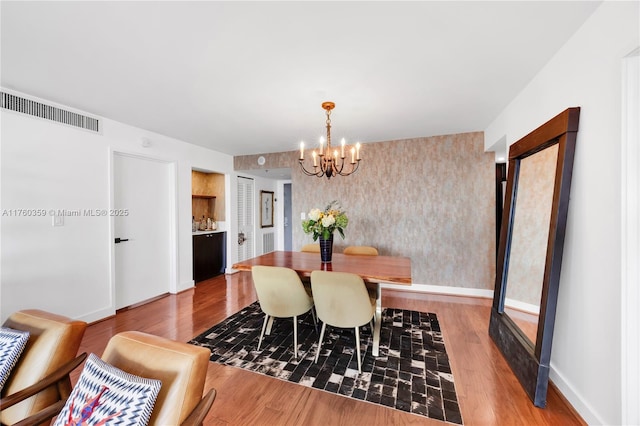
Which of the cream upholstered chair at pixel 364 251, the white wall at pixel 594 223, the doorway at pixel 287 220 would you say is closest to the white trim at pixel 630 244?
the white wall at pixel 594 223

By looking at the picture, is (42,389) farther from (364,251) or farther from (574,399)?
(574,399)

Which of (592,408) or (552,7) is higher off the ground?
(552,7)

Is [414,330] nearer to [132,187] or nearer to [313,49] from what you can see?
[313,49]

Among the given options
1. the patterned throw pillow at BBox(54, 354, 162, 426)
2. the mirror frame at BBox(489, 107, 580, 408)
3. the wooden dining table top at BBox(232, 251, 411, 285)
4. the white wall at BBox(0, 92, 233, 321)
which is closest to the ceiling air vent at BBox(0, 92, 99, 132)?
the white wall at BBox(0, 92, 233, 321)

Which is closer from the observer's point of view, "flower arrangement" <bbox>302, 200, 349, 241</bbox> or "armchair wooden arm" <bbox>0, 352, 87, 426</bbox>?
"armchair wooden arm" <bbox>0, 352, 87, 426</bbox>

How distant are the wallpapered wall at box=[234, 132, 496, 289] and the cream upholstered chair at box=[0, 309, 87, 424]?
3.46 meters

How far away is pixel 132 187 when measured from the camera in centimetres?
342

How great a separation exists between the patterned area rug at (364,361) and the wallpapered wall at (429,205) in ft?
3.60

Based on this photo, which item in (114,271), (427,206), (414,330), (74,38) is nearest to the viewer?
(74,38)

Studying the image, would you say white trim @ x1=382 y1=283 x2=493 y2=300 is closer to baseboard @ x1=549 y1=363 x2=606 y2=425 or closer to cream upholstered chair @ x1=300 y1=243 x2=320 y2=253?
cream upholstered chair @ x1=300 y1=243 x2=320 y2=253

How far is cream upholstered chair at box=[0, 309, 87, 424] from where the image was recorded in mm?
1146

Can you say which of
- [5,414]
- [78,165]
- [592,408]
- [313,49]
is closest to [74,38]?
[313,49]

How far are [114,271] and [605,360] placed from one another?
14.7 ft

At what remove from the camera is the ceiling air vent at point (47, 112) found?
2.28m
